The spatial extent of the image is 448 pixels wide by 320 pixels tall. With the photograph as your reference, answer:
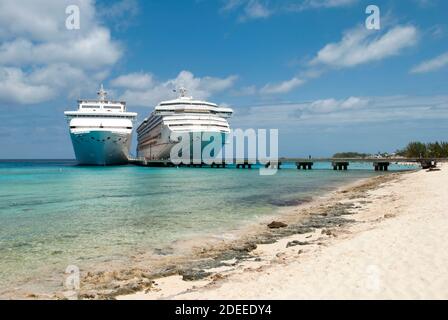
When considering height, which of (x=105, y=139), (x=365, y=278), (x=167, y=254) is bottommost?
(x=167, y=254)

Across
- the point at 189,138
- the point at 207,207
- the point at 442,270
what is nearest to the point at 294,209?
the point at 207,207

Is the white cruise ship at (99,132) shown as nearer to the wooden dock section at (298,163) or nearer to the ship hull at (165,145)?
the ship hull at (165,145)

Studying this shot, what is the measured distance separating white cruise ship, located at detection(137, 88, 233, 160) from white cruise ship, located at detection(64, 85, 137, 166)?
5.99 meters

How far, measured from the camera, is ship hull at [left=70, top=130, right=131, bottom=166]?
6962 centimetres

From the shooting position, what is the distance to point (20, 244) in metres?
11.9

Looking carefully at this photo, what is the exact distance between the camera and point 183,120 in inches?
2753

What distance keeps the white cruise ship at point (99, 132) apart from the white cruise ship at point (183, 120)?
19.7 ft

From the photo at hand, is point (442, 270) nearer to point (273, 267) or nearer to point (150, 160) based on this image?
point (273, 267)

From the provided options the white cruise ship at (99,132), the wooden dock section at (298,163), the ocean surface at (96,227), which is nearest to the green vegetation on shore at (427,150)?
the wooden dock section at (298,163)

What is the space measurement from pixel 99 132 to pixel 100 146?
10.6 feet

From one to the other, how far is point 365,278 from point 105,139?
68.3 metres

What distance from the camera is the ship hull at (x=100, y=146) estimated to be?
69.6 m

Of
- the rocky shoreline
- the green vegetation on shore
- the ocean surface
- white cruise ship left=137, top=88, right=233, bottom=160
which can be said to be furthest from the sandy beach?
the green vegetation on shore
